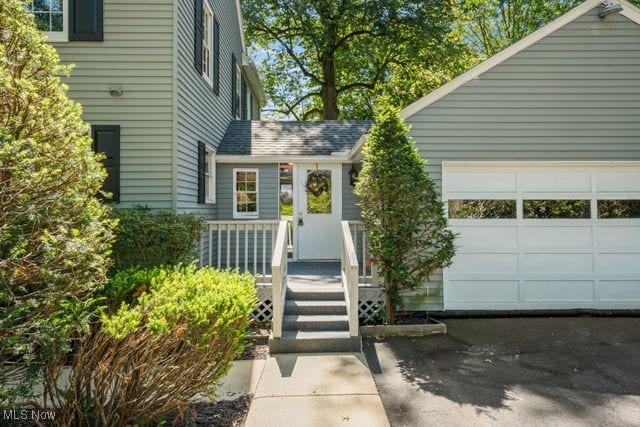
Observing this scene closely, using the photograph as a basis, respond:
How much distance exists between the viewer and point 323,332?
17.4ft

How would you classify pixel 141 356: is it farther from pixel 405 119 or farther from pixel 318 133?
pixel 318 133

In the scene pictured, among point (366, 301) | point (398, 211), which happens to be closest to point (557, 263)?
point (398, 211)

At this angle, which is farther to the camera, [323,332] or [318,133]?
[318,133]

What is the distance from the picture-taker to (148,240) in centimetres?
551

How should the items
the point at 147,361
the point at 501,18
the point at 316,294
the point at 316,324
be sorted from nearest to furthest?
the point at 147,361
the point at 316,324
the point at 316,294
the point at 501,18

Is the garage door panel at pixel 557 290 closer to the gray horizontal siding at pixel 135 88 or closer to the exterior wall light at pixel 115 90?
the gray horizontal siding at pixel 135 88

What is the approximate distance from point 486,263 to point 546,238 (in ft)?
3.43

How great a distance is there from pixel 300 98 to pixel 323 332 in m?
18.4

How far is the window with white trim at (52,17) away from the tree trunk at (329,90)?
40.3 ft

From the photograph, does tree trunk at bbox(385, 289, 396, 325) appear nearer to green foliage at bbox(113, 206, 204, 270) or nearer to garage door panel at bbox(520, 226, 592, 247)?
garage door panel at bbox(520, 226, 592, 247)

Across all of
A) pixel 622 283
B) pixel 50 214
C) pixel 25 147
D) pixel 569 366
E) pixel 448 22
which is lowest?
pixel 569 366

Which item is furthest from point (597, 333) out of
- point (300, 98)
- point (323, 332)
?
point (300, 98)

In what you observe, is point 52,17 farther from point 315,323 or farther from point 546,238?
point 546,238

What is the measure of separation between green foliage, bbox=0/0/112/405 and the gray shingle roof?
20.1 feet
